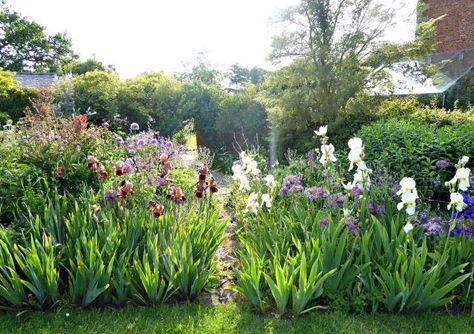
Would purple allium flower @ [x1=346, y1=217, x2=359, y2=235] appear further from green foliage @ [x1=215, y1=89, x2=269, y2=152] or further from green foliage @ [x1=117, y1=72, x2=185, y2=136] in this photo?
green foliage @ [x1=117, y1=72, x2=185, y2=136]

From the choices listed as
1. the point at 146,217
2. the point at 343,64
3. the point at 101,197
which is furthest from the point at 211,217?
the point at 343,64

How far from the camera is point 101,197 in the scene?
3.66m

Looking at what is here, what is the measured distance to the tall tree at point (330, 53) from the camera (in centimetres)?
765

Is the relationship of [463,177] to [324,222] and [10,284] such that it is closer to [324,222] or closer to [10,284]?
[324,222]

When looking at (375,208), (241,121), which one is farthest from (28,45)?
(375,208)

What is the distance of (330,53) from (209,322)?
22.8 feet

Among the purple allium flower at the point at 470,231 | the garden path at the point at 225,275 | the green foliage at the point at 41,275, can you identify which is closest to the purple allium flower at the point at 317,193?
the garden path at the point at 225,275

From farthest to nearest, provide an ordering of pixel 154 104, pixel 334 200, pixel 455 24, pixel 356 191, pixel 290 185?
pixel 455 24
pixel 154 104
pixel 290 185
pixel 334 200
pixel 356 191

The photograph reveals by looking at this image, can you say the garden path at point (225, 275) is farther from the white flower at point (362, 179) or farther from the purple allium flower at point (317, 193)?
the white flower at point (362, 179)

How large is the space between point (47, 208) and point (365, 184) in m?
2.89

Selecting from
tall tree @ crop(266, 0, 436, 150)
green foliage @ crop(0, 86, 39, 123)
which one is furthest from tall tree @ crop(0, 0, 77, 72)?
tall tree @ crop(266, 0, 436, 150)

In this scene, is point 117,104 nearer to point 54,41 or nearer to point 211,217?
point 211,217

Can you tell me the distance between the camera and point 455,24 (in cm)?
1677

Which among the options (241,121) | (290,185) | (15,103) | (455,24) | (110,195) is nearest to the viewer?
(110,195)
